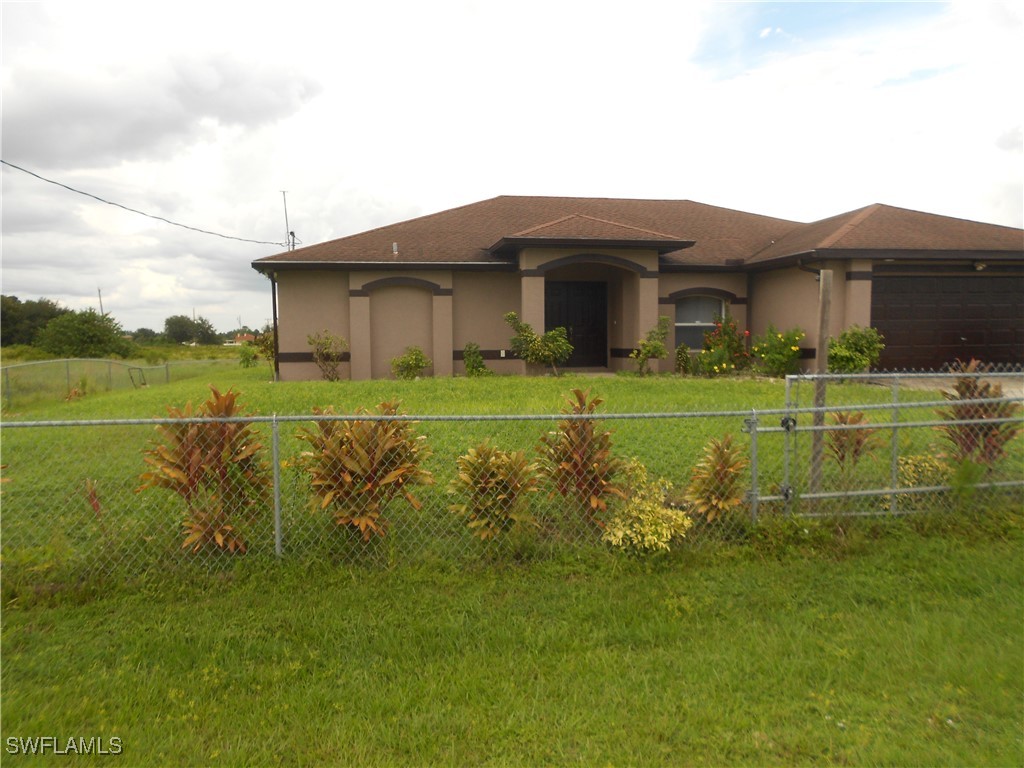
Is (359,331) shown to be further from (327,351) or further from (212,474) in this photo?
(212,474)

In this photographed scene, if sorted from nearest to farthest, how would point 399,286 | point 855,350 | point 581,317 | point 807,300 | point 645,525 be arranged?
point 645,525 → point 855,350 → point 807,300 → point 399,286 → point 581,317

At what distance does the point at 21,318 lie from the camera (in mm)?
48969

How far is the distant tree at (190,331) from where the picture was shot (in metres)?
70.1

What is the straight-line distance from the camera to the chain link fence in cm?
491

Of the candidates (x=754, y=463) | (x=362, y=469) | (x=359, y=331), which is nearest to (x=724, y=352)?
(x=359, y=331)

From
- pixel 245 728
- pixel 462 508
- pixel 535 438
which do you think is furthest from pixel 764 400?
pixel 245 728

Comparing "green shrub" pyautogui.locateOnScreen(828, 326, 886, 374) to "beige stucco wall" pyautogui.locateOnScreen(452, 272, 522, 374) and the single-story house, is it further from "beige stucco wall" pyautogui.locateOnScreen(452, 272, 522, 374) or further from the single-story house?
"beige stucco wall" pyautogui.locateOnScreen(452, 272, 522, 374)

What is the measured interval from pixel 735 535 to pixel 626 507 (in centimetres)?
90

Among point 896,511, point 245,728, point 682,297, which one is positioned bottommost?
point 245,728

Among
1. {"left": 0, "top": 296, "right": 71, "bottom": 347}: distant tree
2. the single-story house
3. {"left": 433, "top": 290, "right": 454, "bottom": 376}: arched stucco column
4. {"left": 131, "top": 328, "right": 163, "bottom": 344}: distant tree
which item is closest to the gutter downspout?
the single-story house

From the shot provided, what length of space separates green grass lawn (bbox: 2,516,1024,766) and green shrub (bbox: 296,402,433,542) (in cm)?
46

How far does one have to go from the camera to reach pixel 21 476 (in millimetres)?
6953

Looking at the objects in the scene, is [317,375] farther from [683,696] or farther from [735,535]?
[683,696]

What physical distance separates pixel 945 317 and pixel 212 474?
52.6ft
